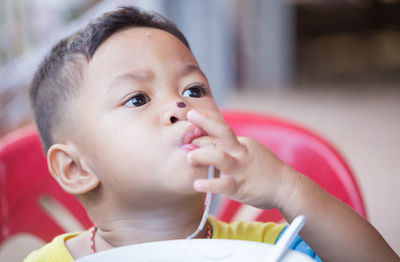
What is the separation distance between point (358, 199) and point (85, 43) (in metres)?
0.49

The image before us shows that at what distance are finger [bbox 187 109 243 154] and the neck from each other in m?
0.14

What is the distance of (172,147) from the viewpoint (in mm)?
557

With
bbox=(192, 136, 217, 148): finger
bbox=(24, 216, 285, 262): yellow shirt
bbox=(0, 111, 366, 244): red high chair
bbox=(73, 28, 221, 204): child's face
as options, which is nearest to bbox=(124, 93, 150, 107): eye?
bbox=(73, 28, 221, 204): child's face

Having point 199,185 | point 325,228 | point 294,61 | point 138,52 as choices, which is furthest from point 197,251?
point 294,61

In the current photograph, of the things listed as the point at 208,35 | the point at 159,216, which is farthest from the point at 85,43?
the point at 208,35

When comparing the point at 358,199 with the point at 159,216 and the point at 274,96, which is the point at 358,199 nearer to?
the point at 159,216

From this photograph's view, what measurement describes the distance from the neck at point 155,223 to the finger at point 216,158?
144mm

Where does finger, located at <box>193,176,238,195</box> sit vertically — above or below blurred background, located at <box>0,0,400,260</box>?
above

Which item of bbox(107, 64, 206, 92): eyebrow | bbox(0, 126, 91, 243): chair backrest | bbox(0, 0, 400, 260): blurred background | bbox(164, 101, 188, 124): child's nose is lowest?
bbox(0, 0, 400, 260): blurred background

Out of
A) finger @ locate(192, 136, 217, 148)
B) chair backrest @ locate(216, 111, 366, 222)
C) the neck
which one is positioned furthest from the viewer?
chair backrest @ locate(216, 111, 366, 222)

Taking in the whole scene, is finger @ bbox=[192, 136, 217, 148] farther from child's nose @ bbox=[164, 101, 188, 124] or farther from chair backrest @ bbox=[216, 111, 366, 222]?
chair backrest @ bbox=[216, 111, 366, 222]

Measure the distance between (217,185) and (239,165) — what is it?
0.04 meters

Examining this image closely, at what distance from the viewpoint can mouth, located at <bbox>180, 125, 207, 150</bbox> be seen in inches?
21.6

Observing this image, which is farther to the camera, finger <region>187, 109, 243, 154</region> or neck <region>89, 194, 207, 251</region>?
neck <region>89, 194, 207, 251</region>
